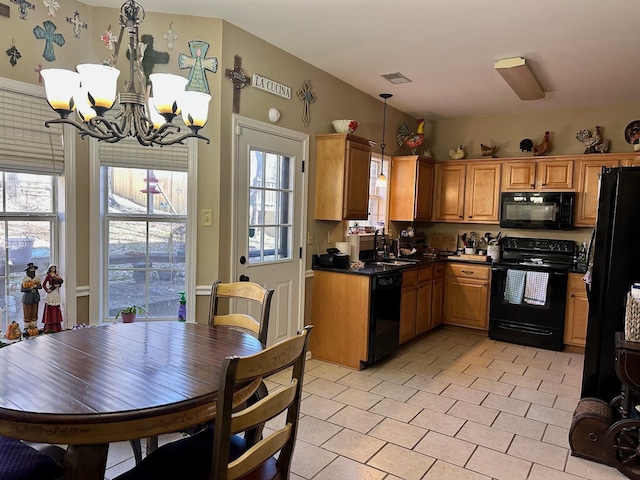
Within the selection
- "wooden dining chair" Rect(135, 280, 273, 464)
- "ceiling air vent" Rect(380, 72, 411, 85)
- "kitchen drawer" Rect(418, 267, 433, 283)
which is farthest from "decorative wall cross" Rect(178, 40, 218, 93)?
"kitchen drawer" Rect(418, 267, 433, 283)

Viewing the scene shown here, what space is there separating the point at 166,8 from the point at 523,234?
4648mm

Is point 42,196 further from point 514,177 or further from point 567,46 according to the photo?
point 514,177

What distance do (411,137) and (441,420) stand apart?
11.3 feet

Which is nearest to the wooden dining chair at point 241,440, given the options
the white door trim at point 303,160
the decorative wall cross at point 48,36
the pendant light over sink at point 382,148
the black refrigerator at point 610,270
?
the white door trim at point 303,160

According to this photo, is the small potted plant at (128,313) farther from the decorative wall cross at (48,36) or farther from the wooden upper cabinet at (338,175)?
the wooden upper cabinet at (338,175)

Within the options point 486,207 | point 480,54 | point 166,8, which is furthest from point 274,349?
point 486,207

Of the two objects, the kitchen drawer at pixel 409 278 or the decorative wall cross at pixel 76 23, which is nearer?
the decorative wall cross at pixel 76 23

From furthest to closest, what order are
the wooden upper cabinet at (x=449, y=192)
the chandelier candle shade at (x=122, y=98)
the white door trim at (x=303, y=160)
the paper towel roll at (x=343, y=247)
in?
the wooden upper cabinet at (x=449, y=192) < the paper towel roll at (x=343, y=247) < the white door trim at (x=303, y=160) < the chandelier candle shade at (x=122, y=98)

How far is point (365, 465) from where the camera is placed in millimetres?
2480

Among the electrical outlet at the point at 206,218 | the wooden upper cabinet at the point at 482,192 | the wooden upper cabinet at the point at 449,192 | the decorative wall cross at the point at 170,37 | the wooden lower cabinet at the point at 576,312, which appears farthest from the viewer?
the wooden upper cabinet at the point at 449,192

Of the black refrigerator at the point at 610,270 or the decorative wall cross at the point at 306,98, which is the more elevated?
the decorative wall cross at the point at 306,98

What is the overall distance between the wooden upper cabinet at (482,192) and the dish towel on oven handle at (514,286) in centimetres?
82

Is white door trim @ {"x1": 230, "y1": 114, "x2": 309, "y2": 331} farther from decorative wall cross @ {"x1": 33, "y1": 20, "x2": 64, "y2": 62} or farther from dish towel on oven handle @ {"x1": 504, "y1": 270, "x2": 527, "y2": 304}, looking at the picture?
dish towel on oven handle @ {"x1": 504, "y1": 270, "x2": 527, "y2": 304}

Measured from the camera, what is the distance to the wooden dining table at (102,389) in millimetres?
1320
